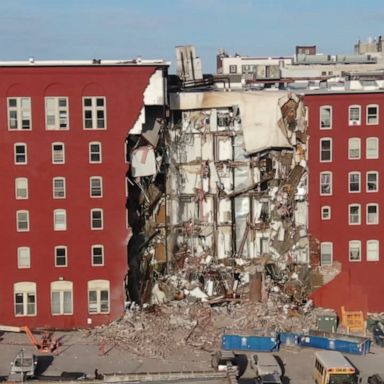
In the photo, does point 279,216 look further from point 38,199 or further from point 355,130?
point 38,199

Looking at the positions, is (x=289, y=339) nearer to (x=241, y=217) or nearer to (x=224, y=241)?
(x=224, y=241)

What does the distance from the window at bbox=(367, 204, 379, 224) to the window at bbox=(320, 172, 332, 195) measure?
9.65 feet

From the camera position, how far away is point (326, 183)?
177 ft

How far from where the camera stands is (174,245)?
55.9 meters

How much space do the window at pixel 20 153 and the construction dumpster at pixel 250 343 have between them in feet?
55.1

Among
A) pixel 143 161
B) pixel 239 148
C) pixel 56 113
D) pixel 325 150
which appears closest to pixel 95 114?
pixel 56 113

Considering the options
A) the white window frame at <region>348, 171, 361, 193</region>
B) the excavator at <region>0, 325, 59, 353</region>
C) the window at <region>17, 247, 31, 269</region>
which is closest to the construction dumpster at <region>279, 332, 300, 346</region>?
the white window frame at <region>348, 171, 361, 193</region>

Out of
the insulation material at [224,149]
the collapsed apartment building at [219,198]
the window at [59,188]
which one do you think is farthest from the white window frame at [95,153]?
the insulation material at [224,149]

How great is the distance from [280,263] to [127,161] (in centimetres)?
1295

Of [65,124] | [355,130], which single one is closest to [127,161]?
[65,124]

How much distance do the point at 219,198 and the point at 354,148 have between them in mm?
9798

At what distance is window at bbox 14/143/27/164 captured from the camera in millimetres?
50875

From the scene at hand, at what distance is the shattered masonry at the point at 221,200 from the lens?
54.2 metres

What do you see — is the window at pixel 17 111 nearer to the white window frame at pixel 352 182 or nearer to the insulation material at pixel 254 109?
the insulation material at pixel 254 109
